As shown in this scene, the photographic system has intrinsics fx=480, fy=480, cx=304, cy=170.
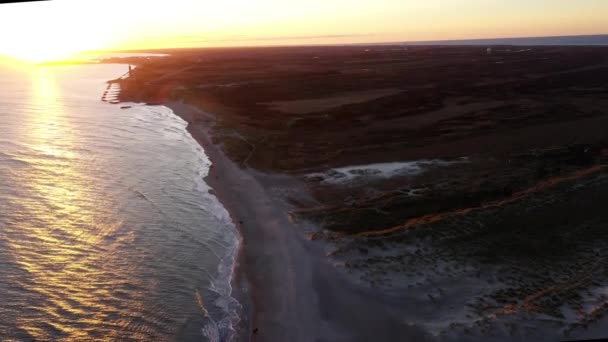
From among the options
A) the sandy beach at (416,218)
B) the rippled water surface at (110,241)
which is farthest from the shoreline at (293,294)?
the rippled water surface at (110,241)

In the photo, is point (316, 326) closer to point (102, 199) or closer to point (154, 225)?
point (154, 225)

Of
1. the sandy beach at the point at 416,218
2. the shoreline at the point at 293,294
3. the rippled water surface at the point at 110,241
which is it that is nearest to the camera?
the shoreline at the point at 293,294

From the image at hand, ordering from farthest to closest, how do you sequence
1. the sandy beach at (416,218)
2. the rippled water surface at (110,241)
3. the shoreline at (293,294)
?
the sandy beach at (416,218) < the rippled water surface at (110,241) < the shoreline at (293,294)

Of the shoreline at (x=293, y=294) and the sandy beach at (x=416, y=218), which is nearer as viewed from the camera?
the shoreline at (x=293, y=294)

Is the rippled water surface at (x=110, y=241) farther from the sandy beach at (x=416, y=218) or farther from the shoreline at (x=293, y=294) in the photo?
the sandy beach at (x=416, y=218)

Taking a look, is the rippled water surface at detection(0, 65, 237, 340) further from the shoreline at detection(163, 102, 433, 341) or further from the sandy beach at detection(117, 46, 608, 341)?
the sandy beach at detection(117, 46, 608, 341)

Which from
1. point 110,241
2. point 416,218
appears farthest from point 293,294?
point 110,241

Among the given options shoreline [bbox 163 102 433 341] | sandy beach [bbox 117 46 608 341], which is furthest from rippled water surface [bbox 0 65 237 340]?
sandy beach [bbox 117 46 608 341]

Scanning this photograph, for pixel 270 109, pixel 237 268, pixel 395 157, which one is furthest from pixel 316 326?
pixel 270 109

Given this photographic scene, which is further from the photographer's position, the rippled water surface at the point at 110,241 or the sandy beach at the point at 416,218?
the sandy beach at the point at 416,218
